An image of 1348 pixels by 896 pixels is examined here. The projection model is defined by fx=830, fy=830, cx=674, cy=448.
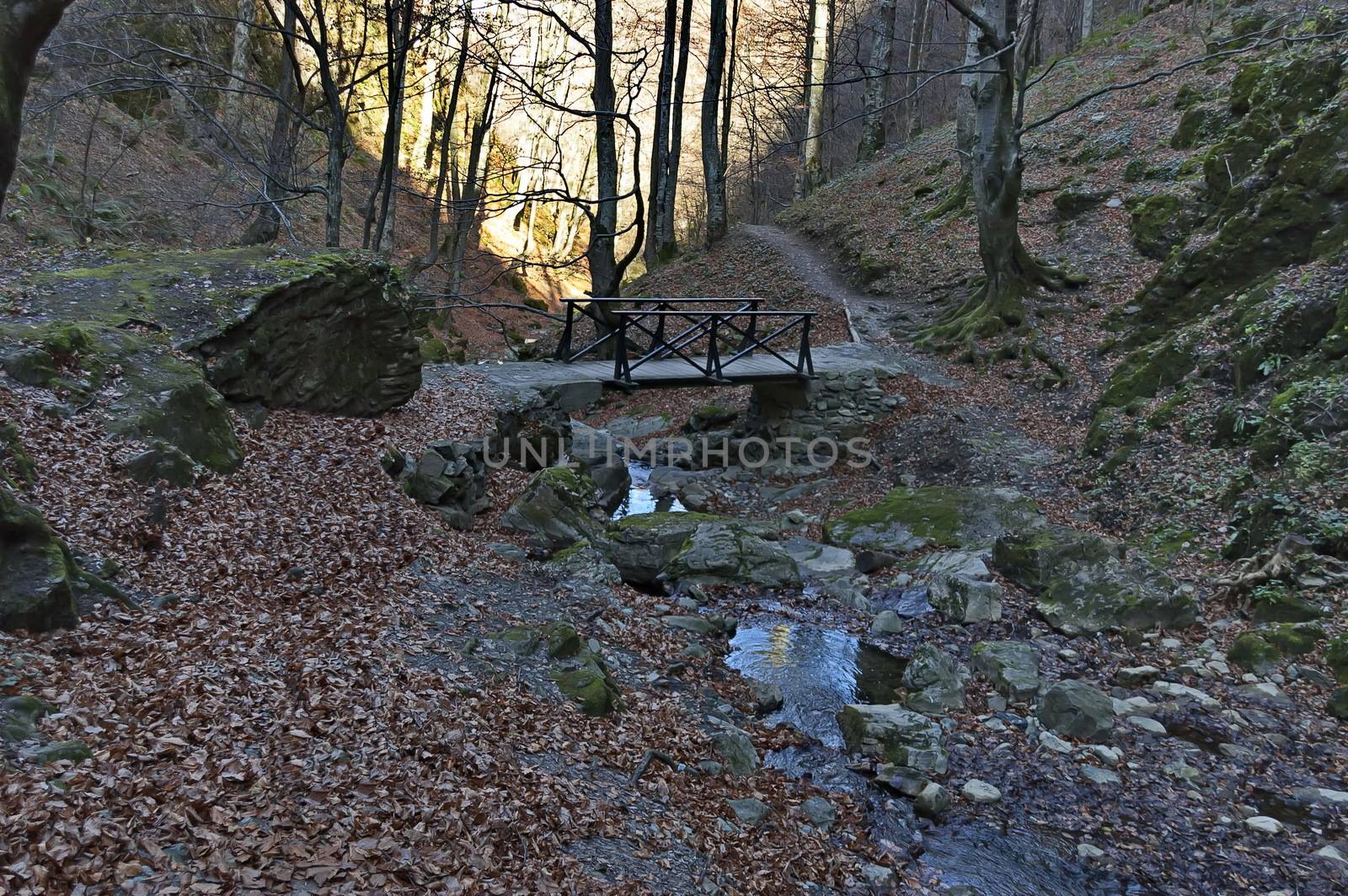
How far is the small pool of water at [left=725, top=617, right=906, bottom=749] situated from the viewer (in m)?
6.09

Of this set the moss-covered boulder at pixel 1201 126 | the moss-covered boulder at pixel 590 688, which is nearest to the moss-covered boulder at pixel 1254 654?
the moss-covered boulder at pixel 590 688

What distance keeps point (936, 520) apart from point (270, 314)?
23.4ft

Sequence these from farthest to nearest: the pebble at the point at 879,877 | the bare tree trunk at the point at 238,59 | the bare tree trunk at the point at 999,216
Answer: the bare tree trunk at the point at 238,59 < the bare tree trunk at the point at 999,216 < the pebble at the point at 879,877

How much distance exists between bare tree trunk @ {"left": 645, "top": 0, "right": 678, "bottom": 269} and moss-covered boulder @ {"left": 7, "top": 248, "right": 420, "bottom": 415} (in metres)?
8.17

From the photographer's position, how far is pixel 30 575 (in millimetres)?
3857

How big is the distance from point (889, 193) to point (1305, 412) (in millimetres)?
14668

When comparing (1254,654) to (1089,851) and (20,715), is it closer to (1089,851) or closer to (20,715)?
(1089,851)

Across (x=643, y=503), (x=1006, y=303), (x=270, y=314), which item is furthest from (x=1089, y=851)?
(x=1006, y=303)

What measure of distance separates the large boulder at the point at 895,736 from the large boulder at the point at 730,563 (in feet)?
8.48

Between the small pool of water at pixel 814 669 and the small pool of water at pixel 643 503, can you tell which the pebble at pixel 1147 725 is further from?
the small pool of water at pixel 643 503

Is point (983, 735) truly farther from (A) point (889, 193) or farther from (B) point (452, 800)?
(A) point (889, 193)

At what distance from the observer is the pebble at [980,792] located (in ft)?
16.5

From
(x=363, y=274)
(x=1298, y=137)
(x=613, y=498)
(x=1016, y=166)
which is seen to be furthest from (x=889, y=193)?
(x=363, y=274)

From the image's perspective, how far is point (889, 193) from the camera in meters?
20.9
